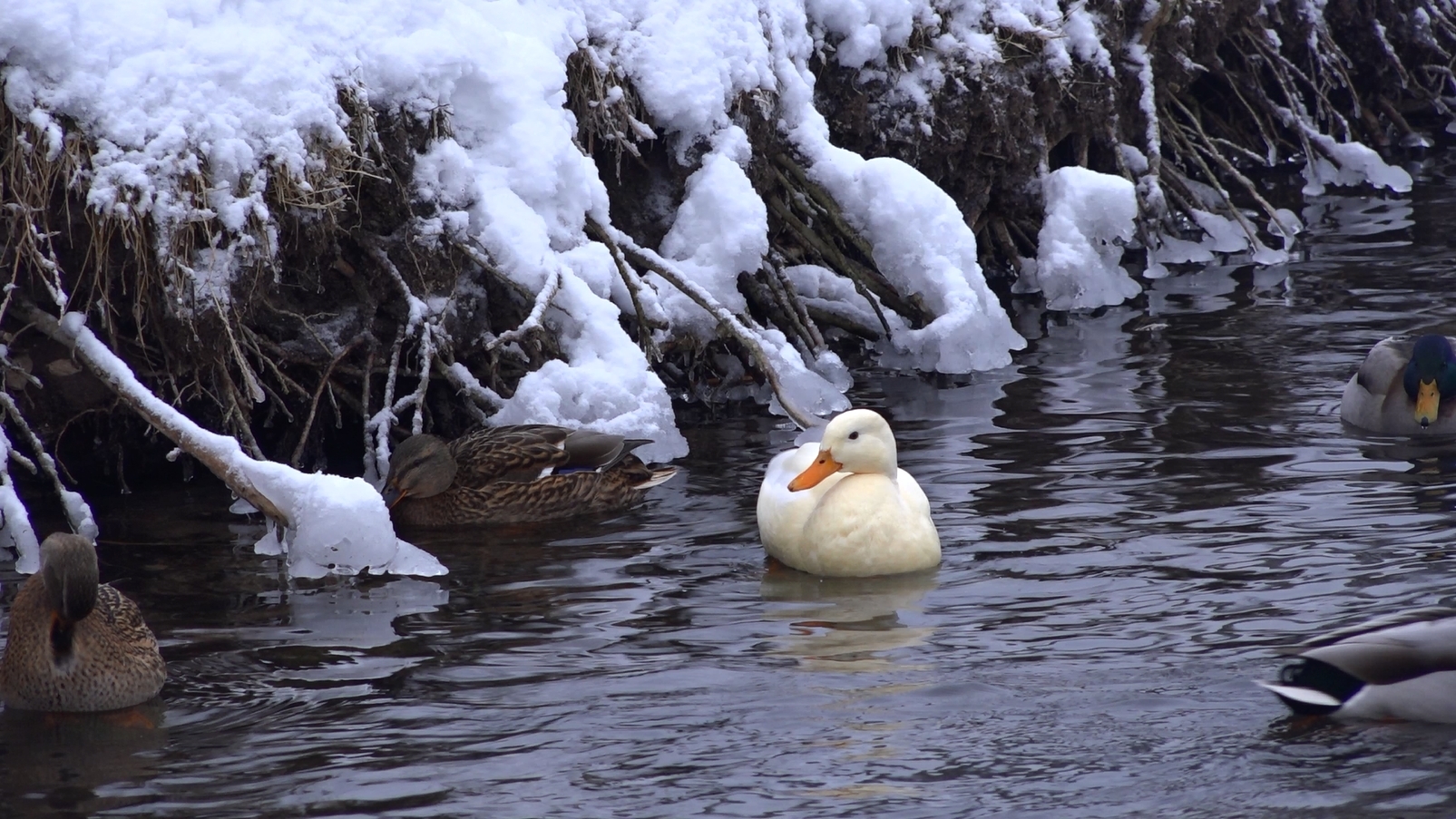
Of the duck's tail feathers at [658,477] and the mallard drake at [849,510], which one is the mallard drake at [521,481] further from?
the mallard drake at [849,510]

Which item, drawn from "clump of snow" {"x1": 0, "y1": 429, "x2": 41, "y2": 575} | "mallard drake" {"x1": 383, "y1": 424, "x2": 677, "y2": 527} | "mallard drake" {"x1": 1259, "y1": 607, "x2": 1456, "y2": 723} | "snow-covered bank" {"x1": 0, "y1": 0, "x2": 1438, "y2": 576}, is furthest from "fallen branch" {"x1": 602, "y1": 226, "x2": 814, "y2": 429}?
"mallard drake" {"x1": 1259, "y1": 607, "x2": 1456, "y2": 723}

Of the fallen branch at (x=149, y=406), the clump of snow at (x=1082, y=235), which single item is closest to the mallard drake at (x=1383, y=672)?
the fallen branch at (x=149, y=406)

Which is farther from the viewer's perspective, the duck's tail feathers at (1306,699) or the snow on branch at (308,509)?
the snow on branch at (308,509)

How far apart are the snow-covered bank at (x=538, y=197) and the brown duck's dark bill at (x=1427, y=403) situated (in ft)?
8.40

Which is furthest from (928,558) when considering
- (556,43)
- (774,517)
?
(556,43)

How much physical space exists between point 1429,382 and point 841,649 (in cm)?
442

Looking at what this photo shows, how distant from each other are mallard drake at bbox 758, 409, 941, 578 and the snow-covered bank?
1656 mm

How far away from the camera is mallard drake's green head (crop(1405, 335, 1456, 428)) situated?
891 centimetres

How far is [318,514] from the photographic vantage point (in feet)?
22.6

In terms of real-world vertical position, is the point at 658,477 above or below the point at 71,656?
above

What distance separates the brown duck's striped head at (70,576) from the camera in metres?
5.55

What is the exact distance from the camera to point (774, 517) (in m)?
Answer: 7.14

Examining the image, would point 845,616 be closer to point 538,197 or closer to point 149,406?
point 149,406

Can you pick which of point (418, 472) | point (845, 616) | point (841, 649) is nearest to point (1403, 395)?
point (845, 616)
